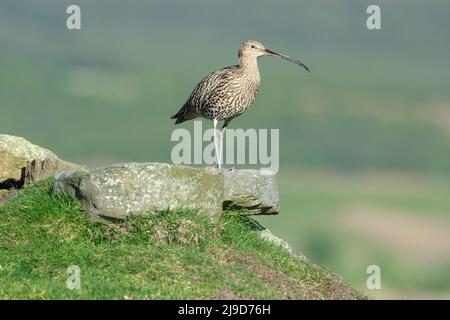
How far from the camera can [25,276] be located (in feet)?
58.4

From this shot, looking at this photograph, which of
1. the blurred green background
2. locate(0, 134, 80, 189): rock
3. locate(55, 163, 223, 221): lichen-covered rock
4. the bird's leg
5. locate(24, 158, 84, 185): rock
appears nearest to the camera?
locate(55, 163, 223, 221): lichen-covered rock

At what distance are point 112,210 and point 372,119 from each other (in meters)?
131

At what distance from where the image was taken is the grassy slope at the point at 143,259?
1661 centimetres

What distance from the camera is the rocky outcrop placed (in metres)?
18.9

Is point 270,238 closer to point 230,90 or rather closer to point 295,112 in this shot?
point 230,90

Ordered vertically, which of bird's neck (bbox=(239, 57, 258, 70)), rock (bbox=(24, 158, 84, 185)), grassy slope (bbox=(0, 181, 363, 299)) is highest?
bird's neck (bbox=(239, 57, 258, 70))

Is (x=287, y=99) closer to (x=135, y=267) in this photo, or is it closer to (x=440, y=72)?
(x=440, y=72)

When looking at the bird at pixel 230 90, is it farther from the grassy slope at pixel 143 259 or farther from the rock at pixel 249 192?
the grassy slope at pixel 143 259

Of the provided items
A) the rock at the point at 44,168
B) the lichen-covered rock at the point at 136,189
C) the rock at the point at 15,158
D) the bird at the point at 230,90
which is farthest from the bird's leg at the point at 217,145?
the rock at the point at 15,158

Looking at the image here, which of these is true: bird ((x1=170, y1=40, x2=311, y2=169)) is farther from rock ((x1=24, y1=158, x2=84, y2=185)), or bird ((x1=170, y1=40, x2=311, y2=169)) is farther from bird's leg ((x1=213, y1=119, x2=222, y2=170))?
rock ((x1=24, y1=158, x2=84, y2=185))

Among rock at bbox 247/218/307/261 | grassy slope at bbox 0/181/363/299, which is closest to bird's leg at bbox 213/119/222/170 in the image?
rock at bbox 247/218/307/261

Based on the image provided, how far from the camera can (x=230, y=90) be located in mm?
22438

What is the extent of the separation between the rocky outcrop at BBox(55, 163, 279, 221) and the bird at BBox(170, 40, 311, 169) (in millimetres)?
2759

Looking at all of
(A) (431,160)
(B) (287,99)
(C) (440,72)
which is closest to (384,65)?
(C) (440,72)
